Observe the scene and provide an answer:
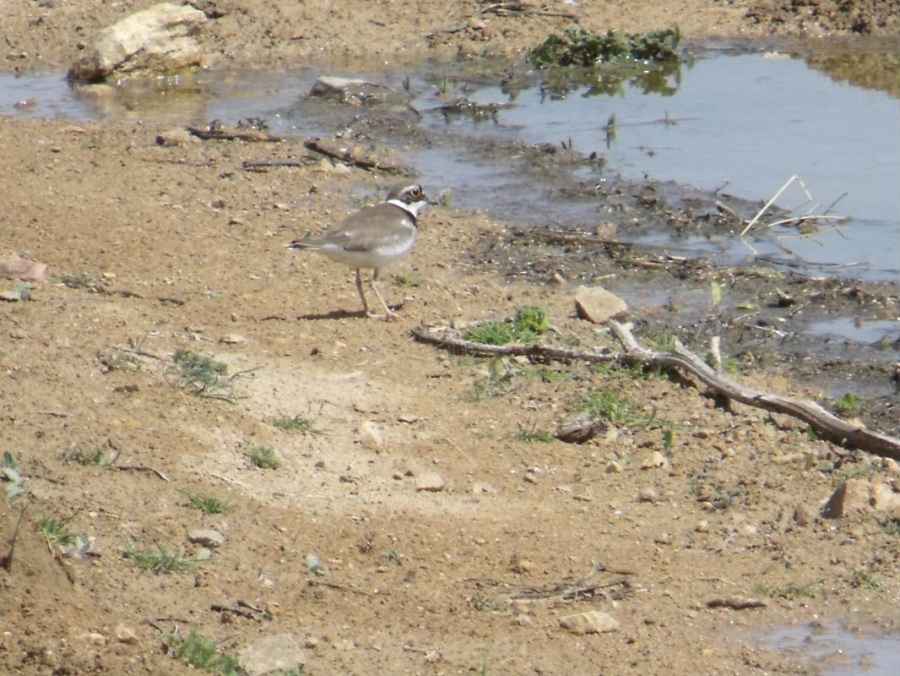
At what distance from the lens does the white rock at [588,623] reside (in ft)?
18.5

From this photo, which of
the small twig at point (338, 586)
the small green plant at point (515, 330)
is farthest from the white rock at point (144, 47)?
the small twig at point (338, 586)

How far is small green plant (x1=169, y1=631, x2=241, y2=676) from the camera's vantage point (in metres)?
4.96

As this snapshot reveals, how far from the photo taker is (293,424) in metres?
7.06

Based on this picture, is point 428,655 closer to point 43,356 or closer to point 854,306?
point 43,356

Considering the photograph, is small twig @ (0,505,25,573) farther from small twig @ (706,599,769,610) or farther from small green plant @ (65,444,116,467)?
small twig @ (706,599,769,610)

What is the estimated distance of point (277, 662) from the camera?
5172mm

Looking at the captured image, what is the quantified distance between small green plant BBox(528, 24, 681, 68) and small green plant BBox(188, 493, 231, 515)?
405 inches

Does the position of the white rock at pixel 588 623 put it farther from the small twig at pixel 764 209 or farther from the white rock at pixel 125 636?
the small twig at pixel 764 209

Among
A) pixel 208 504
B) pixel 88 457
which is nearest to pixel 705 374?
pixel 208 504

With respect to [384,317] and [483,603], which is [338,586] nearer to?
[483,603]

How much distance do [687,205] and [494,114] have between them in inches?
126

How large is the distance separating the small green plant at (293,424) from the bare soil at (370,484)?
6 cm

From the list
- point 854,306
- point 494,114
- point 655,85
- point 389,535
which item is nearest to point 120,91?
point 494,114

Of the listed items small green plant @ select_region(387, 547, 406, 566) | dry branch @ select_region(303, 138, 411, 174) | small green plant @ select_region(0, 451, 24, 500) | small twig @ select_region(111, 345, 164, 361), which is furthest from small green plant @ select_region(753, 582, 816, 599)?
dry branch @ select_region(303, 138, 411, 174)
